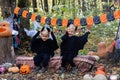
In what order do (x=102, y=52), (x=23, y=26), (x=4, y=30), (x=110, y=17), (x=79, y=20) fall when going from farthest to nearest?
1. (x=23, y=26)
2. (x=102, y=52)
3. (x=4, y=30)
4. (x=79, y=20)
5. (x=110, y=17)

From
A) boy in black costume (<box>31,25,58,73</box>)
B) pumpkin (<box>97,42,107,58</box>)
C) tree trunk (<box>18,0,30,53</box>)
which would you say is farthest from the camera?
tree trunk (<box>18,0,30,53</box>)

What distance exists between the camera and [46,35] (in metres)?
7.82

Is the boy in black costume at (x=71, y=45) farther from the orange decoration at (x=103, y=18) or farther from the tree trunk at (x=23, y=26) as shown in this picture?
the tree trunk at (x=23, y=26)

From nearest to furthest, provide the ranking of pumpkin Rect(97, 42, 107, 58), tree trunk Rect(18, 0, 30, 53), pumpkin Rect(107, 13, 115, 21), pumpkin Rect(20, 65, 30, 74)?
1. pumpkin Rect(107, 13, 115, 21)
2. pumpkin Rect(20, 65, 30, 74)
3. pumpkin Rect(97, 42, 107, 58)
4. tree trunk Rect(18, 0, 30, 53)

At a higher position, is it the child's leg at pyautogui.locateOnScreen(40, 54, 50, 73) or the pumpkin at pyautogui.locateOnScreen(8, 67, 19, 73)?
the child's leg at pyautogui.locateOnScreen(40, 54, 50, 73)

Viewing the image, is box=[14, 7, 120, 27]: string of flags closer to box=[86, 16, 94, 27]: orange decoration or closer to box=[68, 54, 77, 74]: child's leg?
box=[86, 16, 94, 27]: orange decoration

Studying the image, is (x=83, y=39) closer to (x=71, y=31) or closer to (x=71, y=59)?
(x=71, y=31)

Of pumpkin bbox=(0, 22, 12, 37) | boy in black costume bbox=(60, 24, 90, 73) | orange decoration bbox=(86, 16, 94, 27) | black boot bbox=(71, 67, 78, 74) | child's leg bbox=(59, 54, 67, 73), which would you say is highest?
orange decoration bbox=(86, 16, 94, 27)

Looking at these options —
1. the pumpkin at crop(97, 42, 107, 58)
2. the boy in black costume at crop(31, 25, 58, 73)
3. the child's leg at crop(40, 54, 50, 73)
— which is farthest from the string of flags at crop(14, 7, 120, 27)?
the pumpkin at crop(97, 42, 107, 58)

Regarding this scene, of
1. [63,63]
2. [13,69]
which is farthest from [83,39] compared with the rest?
[13,69]

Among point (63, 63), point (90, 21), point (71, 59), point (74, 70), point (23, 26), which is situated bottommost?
point (74, 70)

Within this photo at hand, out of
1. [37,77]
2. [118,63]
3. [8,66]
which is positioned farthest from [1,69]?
[118,63]

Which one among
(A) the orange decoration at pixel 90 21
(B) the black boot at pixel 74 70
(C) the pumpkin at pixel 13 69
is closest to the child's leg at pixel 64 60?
(B) the black boot at pixel 74 70

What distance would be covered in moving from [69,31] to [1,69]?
179cm
